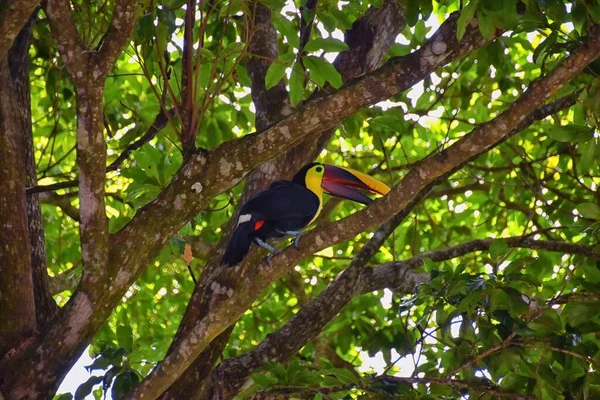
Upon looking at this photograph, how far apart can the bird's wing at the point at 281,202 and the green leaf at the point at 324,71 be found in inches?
28.2

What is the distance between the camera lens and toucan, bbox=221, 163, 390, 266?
15.1ft

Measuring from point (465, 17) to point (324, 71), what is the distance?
703mm

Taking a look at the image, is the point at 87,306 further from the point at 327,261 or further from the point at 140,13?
the point at 327,261

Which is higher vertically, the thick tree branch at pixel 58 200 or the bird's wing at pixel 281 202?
the thick tree branch at pixel 58 200

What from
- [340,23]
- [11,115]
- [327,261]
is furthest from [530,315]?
[327,261]

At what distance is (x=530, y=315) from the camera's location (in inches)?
162

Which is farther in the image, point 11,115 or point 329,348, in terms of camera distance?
point 329,348

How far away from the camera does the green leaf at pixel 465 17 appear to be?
3936mm

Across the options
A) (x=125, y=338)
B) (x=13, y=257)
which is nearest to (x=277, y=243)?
(x=125, y=338)

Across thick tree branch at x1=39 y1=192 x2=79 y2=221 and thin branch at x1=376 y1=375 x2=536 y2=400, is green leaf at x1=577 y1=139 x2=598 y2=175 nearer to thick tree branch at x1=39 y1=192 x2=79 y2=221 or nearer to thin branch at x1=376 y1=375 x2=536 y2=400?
thin branch at x1=376 y1=375 x2=536 y2=400

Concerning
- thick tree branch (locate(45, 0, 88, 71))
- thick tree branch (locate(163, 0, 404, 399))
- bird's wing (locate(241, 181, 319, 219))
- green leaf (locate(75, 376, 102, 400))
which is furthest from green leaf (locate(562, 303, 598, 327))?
thick tree branch (locate(45, 0, 88, 71))

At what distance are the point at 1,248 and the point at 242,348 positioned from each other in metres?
3.37

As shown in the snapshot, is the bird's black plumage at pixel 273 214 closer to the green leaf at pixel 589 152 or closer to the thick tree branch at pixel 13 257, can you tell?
the thick tree branch at pixel 13 257

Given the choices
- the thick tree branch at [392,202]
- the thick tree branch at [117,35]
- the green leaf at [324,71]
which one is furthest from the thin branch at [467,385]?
the thick tree branch at [117,35]
